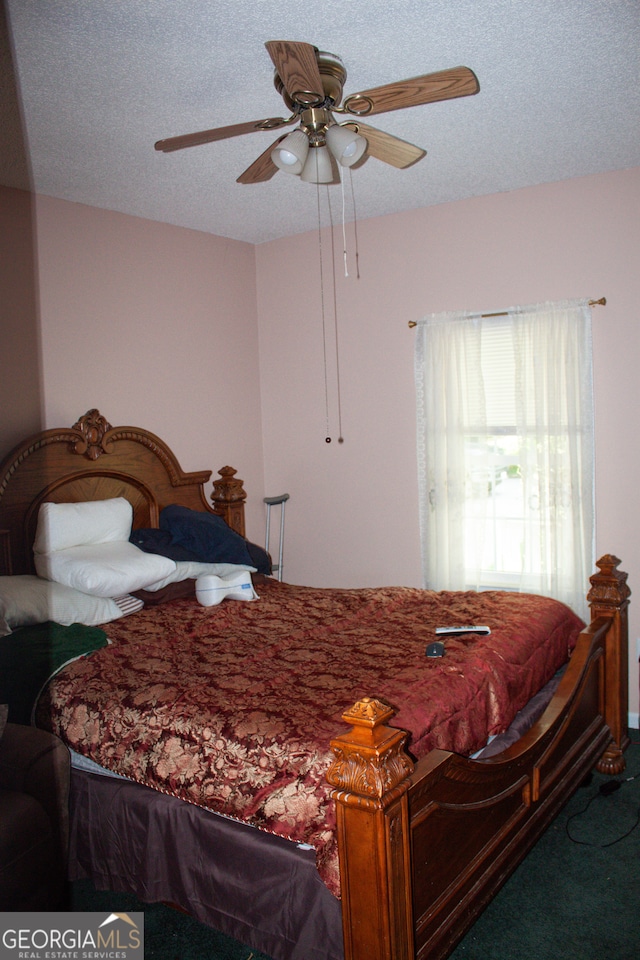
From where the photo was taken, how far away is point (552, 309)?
372 cm

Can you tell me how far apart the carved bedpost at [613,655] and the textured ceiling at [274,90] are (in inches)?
71.4

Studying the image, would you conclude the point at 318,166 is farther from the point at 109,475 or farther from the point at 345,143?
the point at 109,475

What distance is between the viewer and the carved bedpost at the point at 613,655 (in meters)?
3.05

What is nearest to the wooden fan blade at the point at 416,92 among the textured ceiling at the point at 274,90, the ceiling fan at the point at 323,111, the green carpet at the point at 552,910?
the ceiling fan at the point at 323,111

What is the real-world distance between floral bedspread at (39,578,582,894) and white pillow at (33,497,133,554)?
1.46ft

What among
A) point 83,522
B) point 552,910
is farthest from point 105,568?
point 552,910

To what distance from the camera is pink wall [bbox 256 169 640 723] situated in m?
3.61

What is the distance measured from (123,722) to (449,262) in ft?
9.63

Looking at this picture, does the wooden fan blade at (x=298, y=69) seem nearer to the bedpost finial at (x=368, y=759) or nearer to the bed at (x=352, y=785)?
the bed at (x=352, y=785)

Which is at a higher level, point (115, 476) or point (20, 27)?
point (20, 27)

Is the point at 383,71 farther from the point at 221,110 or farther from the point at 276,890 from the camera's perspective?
the point at 276,890

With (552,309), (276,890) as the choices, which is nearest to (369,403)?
(552,309)

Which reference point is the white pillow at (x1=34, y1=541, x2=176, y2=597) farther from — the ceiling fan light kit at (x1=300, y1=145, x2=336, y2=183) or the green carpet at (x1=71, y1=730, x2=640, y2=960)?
the ceiling fan light kit at (x1=300, y1=145, x2=336, y2=183)

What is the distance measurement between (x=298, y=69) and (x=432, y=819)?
1.87m
